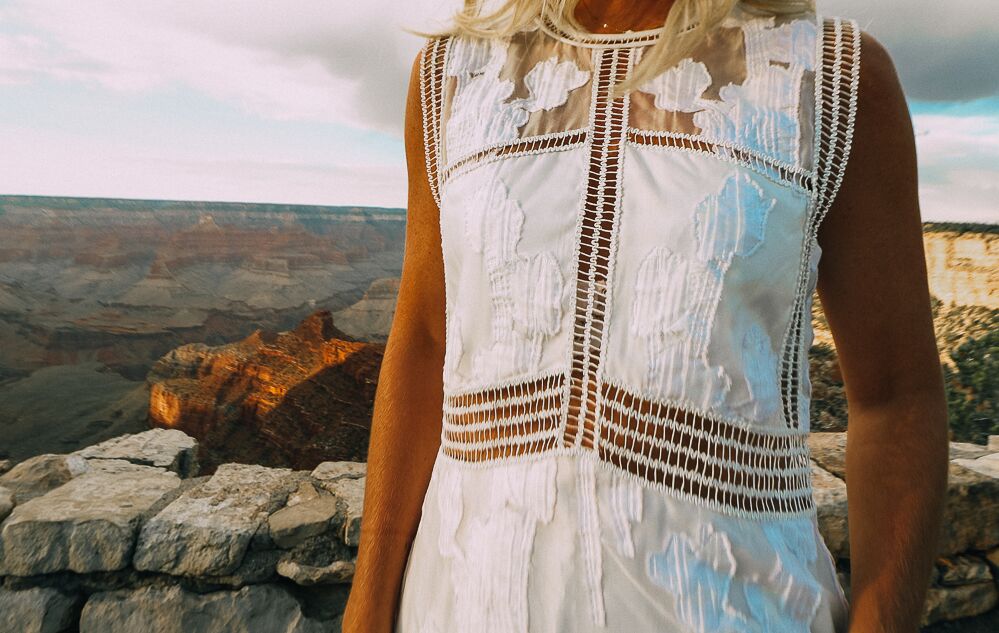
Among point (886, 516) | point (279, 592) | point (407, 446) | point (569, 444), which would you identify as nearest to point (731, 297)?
point (569, 444)

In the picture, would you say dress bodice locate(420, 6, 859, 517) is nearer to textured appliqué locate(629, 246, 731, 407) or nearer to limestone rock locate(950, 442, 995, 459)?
textured appliqué locate(629, 246, 731, 407)

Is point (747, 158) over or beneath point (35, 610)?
over

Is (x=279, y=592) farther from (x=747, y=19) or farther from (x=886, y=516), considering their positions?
(x=747, y=19)

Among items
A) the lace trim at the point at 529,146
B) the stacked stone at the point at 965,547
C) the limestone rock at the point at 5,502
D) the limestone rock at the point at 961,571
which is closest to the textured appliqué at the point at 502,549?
the lace trim at the point at 529,146

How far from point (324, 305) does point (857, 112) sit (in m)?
2.49

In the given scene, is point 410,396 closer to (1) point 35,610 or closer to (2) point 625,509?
(2) point 625,509

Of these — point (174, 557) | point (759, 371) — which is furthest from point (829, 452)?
point (174, 557)

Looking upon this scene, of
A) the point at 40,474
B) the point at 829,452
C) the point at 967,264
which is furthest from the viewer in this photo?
the point at 967,264

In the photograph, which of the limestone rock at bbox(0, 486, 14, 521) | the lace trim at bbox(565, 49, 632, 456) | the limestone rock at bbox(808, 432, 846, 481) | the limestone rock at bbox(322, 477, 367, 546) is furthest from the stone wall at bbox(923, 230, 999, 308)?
the limestone rock at bbox(0, 486, 14, 521)

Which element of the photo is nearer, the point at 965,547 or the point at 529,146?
the point at 529,146

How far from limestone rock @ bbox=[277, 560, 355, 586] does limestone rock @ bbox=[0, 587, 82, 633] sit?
55 centimetres

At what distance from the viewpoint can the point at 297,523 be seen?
5.90 ft

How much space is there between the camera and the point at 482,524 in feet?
2.21

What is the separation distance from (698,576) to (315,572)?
4.74ft
